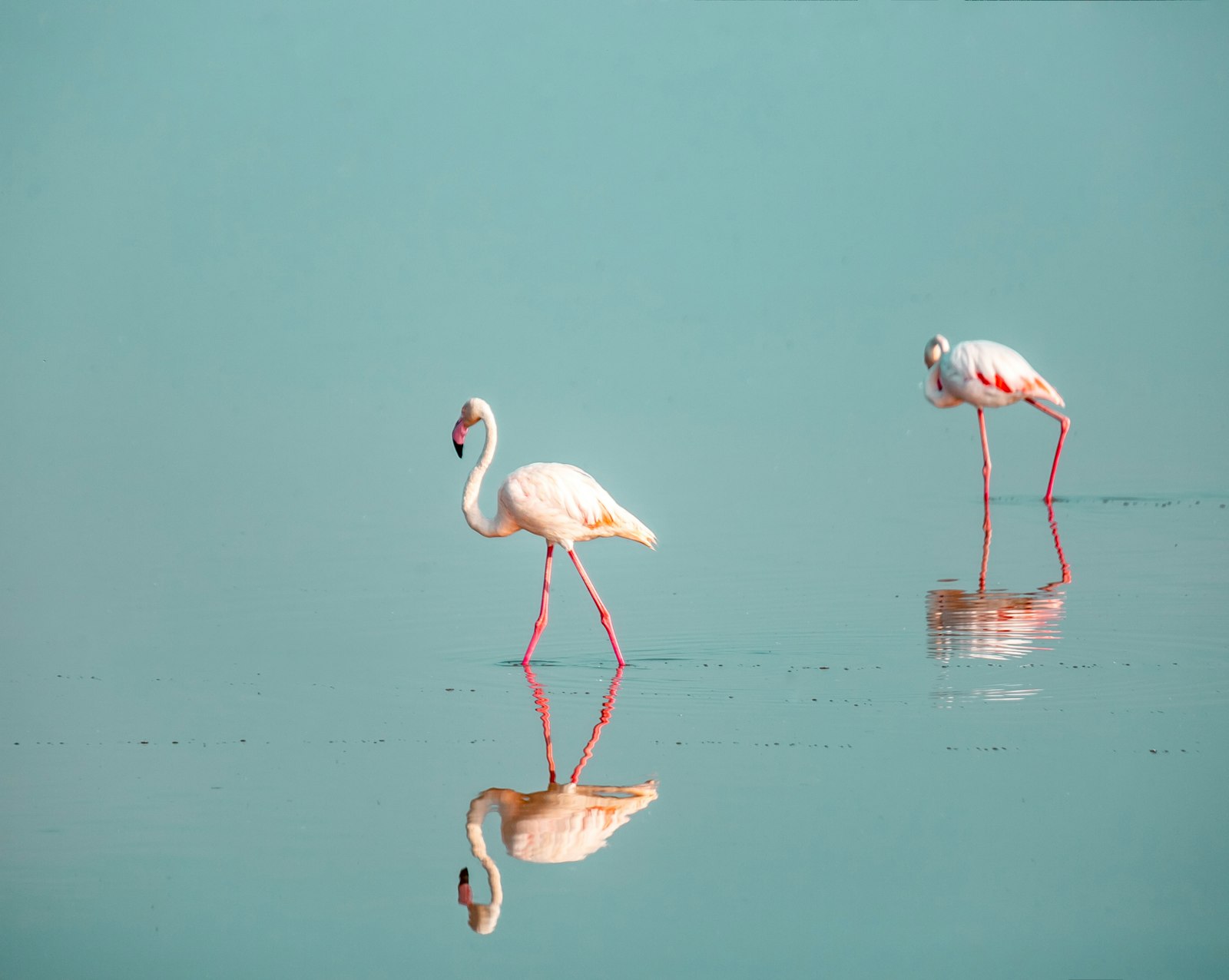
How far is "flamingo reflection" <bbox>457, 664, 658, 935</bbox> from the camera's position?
4613mm

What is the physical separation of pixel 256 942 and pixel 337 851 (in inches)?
24.3

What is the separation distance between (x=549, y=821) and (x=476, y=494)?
3.08 meters

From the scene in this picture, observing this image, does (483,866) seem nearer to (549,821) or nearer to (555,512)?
(549,821)

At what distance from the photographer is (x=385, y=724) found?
6.37 meters

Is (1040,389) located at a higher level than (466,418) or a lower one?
higher

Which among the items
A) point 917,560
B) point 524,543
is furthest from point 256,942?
point 524,543

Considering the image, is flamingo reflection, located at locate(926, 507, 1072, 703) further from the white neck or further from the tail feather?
the tail feather

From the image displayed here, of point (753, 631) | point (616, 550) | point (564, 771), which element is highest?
point (616, 550)

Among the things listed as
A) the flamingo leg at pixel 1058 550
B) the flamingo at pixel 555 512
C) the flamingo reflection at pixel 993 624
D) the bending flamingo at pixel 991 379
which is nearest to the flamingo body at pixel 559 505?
the flamingo at pixel 555 512

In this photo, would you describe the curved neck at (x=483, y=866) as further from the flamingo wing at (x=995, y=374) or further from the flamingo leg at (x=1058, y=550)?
the flamingo wing at (x=995, y=374)

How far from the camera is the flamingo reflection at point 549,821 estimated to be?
4.61 meters

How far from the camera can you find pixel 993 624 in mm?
7891

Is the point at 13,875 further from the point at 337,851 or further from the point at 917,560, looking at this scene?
the point at 917,560

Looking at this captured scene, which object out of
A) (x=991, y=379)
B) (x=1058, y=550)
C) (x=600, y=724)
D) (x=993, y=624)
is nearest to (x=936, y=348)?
(x=991, y=379)
